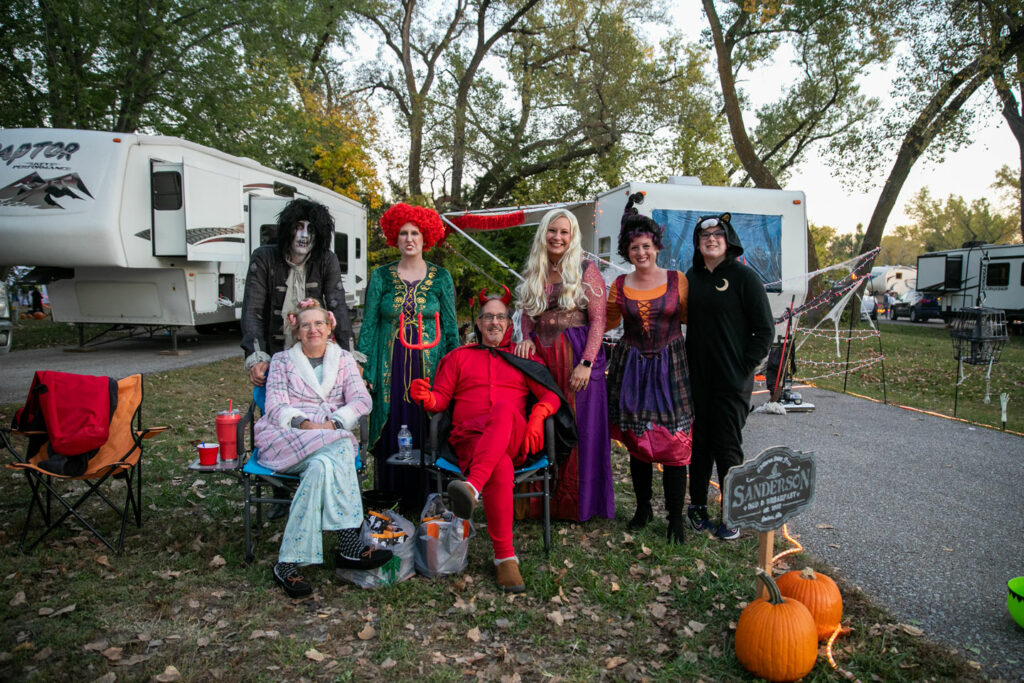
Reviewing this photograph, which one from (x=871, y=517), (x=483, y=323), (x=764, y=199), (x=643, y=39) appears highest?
(x=643, y=39)

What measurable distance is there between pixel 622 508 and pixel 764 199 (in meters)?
5.73

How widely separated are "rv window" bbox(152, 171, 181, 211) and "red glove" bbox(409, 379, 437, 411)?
6.59 metres

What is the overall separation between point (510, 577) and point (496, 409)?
30.4 inches

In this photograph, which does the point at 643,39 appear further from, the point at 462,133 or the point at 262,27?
the point at 262,27

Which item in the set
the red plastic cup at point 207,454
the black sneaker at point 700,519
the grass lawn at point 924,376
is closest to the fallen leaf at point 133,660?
the red plastic cup at point 207,454

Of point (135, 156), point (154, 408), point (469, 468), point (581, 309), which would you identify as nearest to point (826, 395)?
point (581, 309)

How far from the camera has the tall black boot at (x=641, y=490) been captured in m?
3.50

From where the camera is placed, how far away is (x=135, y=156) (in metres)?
8.11

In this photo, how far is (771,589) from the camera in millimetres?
2377

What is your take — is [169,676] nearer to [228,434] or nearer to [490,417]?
[228,434]

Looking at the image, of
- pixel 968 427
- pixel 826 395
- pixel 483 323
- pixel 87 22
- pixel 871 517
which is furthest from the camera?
pixel 87 22

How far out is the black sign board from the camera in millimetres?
2494

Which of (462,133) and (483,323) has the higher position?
(462,133)

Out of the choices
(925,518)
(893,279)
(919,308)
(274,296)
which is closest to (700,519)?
(925,518)
